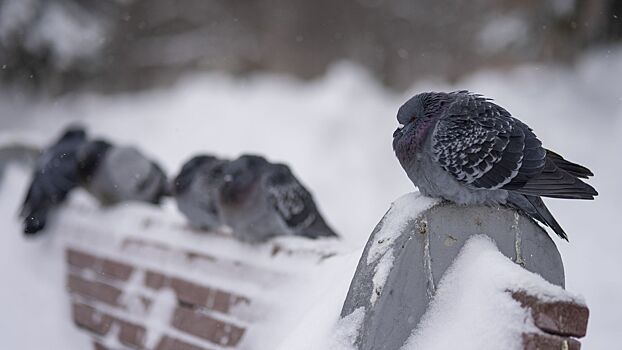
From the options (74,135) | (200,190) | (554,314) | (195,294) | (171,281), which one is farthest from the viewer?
(74,135)

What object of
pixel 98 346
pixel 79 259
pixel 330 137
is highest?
pixel 330 137

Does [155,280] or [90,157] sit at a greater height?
[90,157]

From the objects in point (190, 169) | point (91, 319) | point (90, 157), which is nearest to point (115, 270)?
point (91, 319)

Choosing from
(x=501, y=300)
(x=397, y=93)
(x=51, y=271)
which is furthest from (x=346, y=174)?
(x=501, y=300)

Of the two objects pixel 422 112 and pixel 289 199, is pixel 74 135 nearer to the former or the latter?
pixel 289 199

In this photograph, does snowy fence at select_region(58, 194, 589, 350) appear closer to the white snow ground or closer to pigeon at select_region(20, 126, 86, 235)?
the white snow ground

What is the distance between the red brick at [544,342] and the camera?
1640 mm

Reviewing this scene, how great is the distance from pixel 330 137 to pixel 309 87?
9.75ft

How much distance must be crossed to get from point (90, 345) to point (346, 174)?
261 inches

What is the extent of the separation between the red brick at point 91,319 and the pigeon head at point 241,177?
2.56 feet

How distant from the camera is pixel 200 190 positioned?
383cm

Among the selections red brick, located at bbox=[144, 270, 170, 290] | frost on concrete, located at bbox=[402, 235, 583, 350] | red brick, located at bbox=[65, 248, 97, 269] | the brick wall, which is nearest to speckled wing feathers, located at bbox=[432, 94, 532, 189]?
frost on concrete, located at bbox=[402, 235, 583, 350]

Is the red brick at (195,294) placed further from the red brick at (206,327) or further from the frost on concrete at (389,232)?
the frost on concrete at (389,232)

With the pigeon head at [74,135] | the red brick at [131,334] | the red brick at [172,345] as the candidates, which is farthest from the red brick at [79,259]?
the pigeon head at [74,135]
